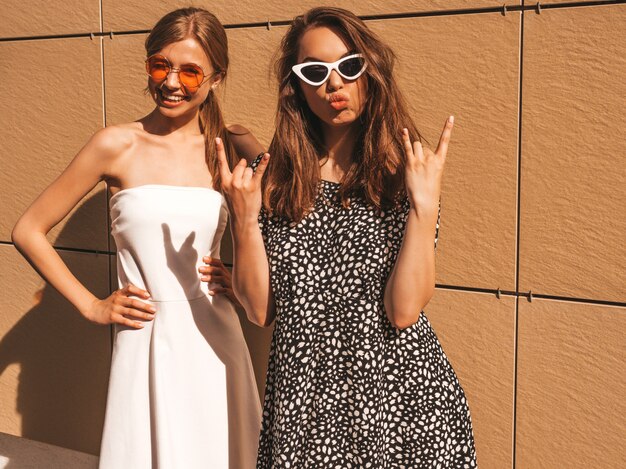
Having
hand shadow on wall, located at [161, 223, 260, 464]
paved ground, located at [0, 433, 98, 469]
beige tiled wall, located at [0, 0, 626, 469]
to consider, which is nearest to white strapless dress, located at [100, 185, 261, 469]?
hand shadow on wall, located at [161, 223, 260, 464]

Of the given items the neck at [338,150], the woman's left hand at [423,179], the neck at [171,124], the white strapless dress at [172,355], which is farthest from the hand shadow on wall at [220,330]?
the woman's left hand at [423,179]

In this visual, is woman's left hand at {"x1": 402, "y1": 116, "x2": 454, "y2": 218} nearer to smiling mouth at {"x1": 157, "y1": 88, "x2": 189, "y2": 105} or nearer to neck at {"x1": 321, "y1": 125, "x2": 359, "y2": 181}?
neck at {"x1": 321, "y1": 125, "x2": 359, "y2": 181}

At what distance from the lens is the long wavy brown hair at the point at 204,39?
9.14 feet

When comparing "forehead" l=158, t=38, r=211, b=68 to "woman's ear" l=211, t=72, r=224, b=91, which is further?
"woman's ear" l=211, t=72, r=224, b=91

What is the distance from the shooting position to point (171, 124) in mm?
2982

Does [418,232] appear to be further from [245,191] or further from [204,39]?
[204,39]

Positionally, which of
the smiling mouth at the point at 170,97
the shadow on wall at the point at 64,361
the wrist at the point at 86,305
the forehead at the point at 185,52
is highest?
the forehead at the point at 185,52

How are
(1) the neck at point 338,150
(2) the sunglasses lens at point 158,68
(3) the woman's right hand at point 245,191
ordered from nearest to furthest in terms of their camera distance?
(3) the woman's right hand at point 245,191 → (1) the neck at point 338,150 → (2) the sunglasses lens at point 158,68

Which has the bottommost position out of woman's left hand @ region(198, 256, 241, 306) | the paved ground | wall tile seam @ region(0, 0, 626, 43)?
the paved ground

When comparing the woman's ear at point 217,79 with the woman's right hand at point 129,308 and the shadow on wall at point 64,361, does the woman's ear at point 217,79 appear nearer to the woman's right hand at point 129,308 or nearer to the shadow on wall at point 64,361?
the woman's right hand at point 129,308

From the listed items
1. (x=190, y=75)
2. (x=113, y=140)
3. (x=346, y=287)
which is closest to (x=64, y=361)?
(x=113, y=140)

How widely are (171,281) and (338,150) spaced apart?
0.84 meters

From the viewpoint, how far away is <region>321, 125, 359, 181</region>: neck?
2506 millimetres

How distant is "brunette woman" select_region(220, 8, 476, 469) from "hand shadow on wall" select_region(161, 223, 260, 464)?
51 centimetres
